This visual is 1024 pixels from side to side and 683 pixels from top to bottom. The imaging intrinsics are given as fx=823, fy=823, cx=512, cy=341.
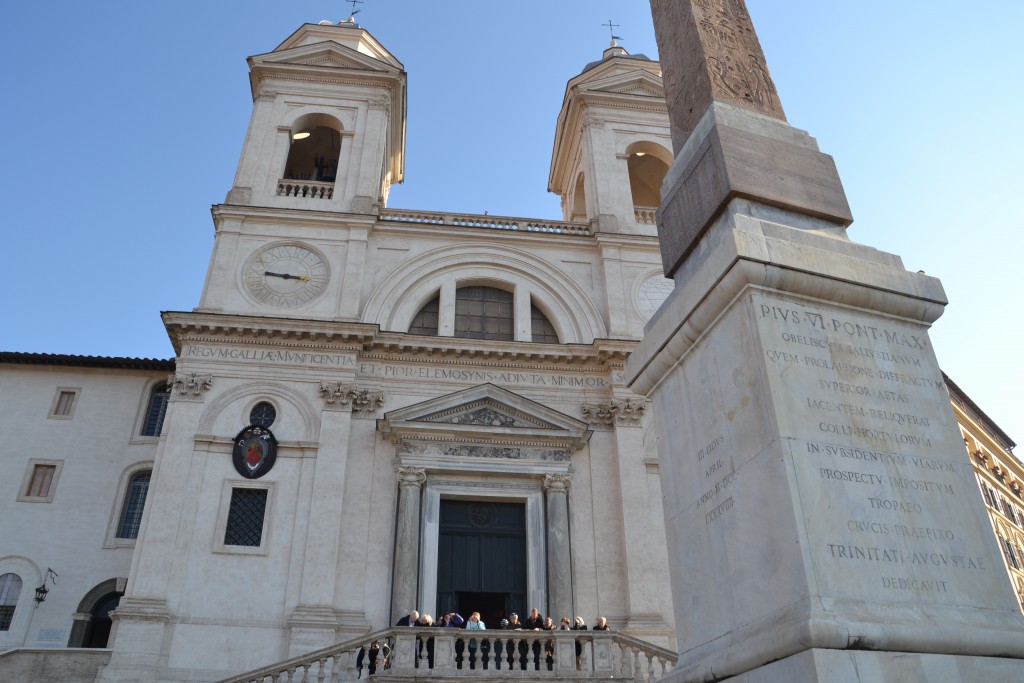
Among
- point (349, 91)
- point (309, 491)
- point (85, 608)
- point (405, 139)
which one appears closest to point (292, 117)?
point (349, 91)

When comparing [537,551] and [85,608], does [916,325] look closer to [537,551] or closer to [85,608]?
[537,551]

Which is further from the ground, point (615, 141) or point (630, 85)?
point (630, 85)

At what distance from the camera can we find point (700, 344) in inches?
214

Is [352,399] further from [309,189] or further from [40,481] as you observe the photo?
[40,481]

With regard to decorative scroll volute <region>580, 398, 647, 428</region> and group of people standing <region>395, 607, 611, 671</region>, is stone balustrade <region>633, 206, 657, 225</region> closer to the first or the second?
decorative scroll volute <region>580, 398, 647, 428</region>

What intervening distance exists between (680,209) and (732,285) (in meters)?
1.65

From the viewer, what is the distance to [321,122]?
24.3 metres

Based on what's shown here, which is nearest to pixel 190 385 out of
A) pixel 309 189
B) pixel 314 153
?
pixel 309 189

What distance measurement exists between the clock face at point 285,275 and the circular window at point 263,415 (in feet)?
8.93

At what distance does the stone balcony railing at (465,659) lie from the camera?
42.0 ft

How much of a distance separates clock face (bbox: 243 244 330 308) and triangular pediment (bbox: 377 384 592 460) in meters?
4.22

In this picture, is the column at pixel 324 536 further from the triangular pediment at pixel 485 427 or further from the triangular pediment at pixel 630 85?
the triangular pediment at pixel 630 85

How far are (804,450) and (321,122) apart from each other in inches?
876

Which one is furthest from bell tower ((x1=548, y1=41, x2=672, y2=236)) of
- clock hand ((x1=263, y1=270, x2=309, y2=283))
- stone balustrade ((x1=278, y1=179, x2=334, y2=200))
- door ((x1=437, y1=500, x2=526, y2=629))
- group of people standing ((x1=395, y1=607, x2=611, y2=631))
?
group of people standing ((x1=395, y1=607, x2=611, y2=631))
